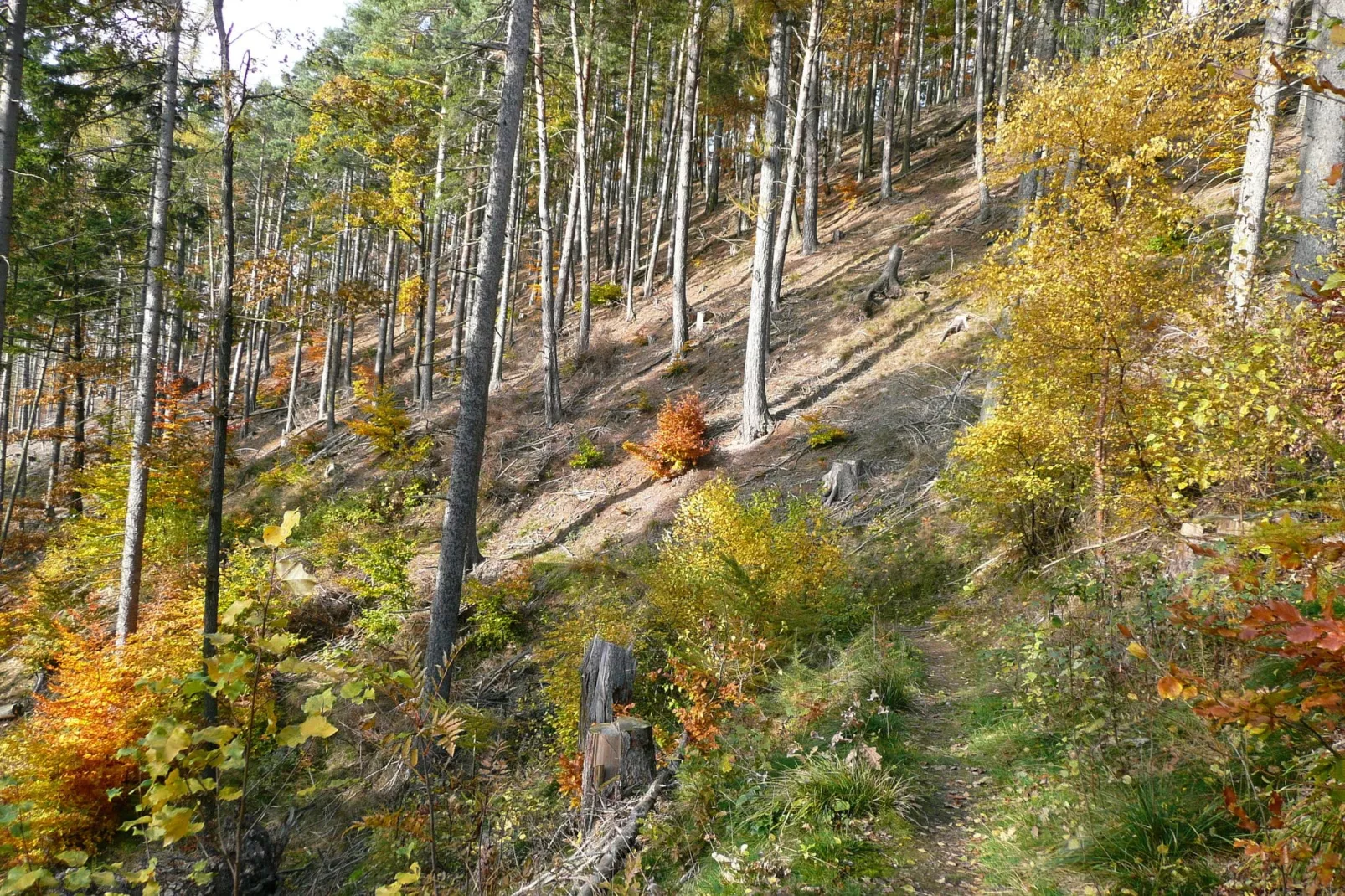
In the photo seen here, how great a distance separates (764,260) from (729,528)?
6922 mm

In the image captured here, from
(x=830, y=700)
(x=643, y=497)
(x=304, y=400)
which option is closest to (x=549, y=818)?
(x=830, y=700)

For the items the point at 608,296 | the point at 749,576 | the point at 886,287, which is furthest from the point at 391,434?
the point at 749,576

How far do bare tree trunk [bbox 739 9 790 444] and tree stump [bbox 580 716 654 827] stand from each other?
8726 mm

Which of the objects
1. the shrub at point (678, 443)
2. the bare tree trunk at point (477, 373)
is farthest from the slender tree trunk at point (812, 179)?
the bare tree trunk at point (477, 373)

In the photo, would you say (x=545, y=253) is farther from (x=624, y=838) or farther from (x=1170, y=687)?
(x=1170, y=687)

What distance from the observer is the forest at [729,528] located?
8.64 feet

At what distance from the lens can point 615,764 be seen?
453 cm

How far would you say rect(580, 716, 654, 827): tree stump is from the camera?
4500 mm

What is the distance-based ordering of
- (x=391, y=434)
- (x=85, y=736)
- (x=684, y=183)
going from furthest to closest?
1. (x=391, y=434)
2. (x=684, y=183)
3. (x=85, y=736)

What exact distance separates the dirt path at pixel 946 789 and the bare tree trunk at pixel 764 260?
24.0ft

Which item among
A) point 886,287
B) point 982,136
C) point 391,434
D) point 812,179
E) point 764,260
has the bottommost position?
point 391,434

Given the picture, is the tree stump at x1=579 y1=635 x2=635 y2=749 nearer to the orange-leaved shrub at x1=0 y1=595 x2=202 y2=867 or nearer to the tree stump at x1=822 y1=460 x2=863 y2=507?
the orange-leaved shrub at x1=0 y1=595 x2=202 y2=867

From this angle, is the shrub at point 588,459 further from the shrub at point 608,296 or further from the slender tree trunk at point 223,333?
the shrub at point 608,296

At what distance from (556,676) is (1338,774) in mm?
6677
